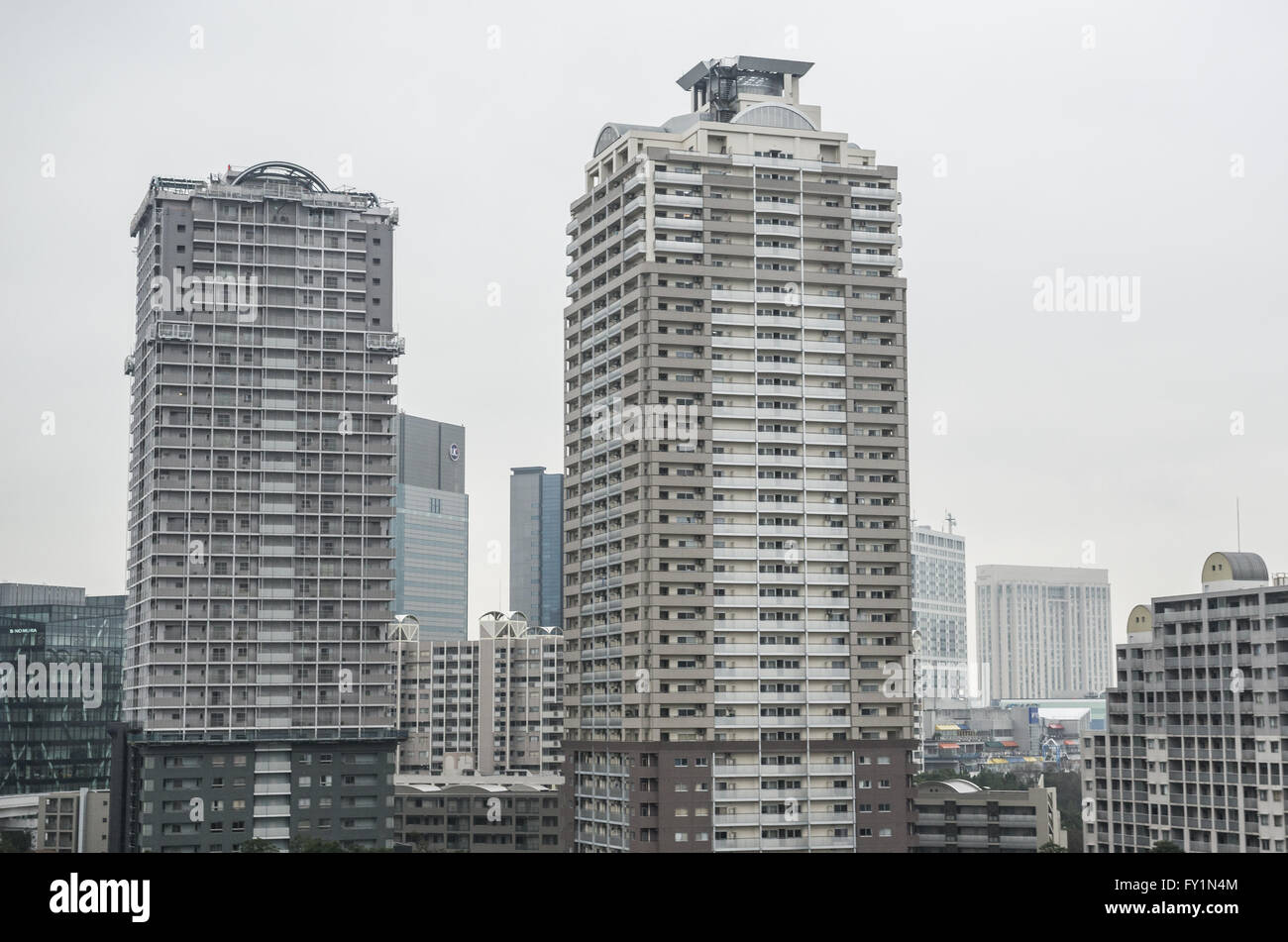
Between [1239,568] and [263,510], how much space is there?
91.2 m

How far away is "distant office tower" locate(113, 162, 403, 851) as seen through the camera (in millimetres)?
138625

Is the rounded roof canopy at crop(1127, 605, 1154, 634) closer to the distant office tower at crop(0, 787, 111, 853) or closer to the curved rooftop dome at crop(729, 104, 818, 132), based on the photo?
the curved rooftop dome at crop(729, 104, 818, 132)

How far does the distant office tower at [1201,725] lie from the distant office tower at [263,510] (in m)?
69.9

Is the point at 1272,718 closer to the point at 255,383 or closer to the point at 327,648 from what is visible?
the point at 327,648

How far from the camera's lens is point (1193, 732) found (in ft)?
462

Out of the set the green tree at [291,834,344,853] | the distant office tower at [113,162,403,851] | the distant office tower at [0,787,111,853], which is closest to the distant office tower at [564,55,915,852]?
the green tree at [291,834,344,853]

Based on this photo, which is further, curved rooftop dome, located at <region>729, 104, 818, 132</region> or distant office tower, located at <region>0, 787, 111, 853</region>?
distant office tower, located at <region>0, 787, 111, 853</region>

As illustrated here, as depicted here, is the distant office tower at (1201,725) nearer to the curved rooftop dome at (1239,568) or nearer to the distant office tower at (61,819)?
the curved rooftop dome at (1239,568)

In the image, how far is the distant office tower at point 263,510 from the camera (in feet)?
455

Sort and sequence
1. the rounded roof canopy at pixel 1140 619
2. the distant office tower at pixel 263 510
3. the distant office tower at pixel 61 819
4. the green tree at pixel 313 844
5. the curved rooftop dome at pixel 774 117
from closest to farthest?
the green tree at pixel 313 844, the curved rooftop dome at pixel 774 117, the distant office tower at pixel 263 510, the rounded roof canopy at pixel 1140 619, the distant office tower at pixel 61 819

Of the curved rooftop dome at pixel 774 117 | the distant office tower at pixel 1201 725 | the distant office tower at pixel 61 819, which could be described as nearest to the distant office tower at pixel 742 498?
the curved rooftop dome at pixel 774 117

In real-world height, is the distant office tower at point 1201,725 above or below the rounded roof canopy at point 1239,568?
below
